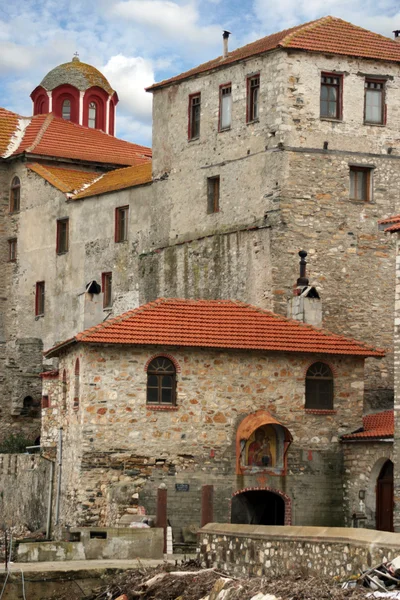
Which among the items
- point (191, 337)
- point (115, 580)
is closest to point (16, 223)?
point (191, 337)

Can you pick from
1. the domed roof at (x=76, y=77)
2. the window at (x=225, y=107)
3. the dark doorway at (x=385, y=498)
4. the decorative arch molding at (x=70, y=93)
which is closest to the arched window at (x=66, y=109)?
the decorative arch molding at (x=70, y=93)

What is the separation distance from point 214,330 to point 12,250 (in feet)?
69.7

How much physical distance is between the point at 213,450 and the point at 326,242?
976 cm

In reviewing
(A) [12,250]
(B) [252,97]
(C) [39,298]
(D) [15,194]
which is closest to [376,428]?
(B) [252,97]

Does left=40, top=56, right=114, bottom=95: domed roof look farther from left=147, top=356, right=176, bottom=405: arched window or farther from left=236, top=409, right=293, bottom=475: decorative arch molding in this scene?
left=236, top=409, right=293, bottom=475: decorative arch molding

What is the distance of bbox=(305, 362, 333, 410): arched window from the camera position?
41.6 metres

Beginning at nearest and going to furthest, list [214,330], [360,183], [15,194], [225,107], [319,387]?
[214,330], [319,387], [360,183], [225,107], [15,194]

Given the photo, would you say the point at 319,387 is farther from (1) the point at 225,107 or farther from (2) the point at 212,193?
(1) the point at 225,107

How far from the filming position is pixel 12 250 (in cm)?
6122

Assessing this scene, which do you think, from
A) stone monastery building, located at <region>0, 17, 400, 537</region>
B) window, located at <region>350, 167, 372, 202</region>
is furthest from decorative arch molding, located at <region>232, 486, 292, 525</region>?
window, located at <region>350, 167, 372, 202</region>

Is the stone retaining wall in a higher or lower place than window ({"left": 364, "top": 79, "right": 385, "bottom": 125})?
lower

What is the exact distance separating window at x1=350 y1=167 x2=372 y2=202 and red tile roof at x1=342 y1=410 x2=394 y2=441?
8204 millimetres

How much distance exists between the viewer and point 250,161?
49.3m

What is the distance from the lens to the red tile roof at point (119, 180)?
5494 cm
